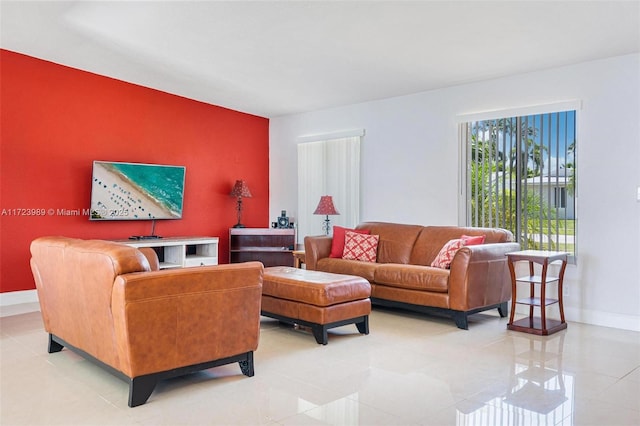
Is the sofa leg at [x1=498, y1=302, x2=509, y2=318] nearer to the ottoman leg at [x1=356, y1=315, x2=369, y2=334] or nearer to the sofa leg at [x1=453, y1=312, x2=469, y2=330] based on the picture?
the sofa leg at [x1=453, y1=312, x2=469, y2=330]

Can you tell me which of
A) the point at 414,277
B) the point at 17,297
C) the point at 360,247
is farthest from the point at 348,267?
the point at 17,297

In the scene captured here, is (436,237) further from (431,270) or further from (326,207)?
(326,207)

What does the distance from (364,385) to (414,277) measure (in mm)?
1984

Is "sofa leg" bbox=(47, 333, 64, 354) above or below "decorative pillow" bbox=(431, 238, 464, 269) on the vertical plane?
below

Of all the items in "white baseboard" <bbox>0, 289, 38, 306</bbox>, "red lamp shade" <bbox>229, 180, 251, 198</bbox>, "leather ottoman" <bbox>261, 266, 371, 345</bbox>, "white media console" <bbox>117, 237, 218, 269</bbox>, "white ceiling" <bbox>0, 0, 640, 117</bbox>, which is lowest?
"white baseboard" <bbox>0, 289, 38, 306</bbox>

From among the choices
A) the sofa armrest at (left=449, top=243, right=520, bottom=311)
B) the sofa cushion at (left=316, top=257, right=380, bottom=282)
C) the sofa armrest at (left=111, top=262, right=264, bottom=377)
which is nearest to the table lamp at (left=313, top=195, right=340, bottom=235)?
the sofa cushion at (left=316, top=257, right=380, bottom=282)

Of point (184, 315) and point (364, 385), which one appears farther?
point (364, 385)

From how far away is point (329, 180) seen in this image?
741 centimetres

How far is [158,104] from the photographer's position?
654 centimetres

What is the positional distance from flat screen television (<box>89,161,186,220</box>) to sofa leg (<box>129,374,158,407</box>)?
3.57 m

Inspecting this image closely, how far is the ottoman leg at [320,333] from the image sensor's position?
12.9 feet

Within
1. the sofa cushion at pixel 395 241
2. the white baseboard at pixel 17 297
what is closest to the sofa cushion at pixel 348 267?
the sofa cushion at pixel 395 241

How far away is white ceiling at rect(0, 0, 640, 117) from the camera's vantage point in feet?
12.5

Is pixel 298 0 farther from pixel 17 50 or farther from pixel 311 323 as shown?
pixel 17 50
